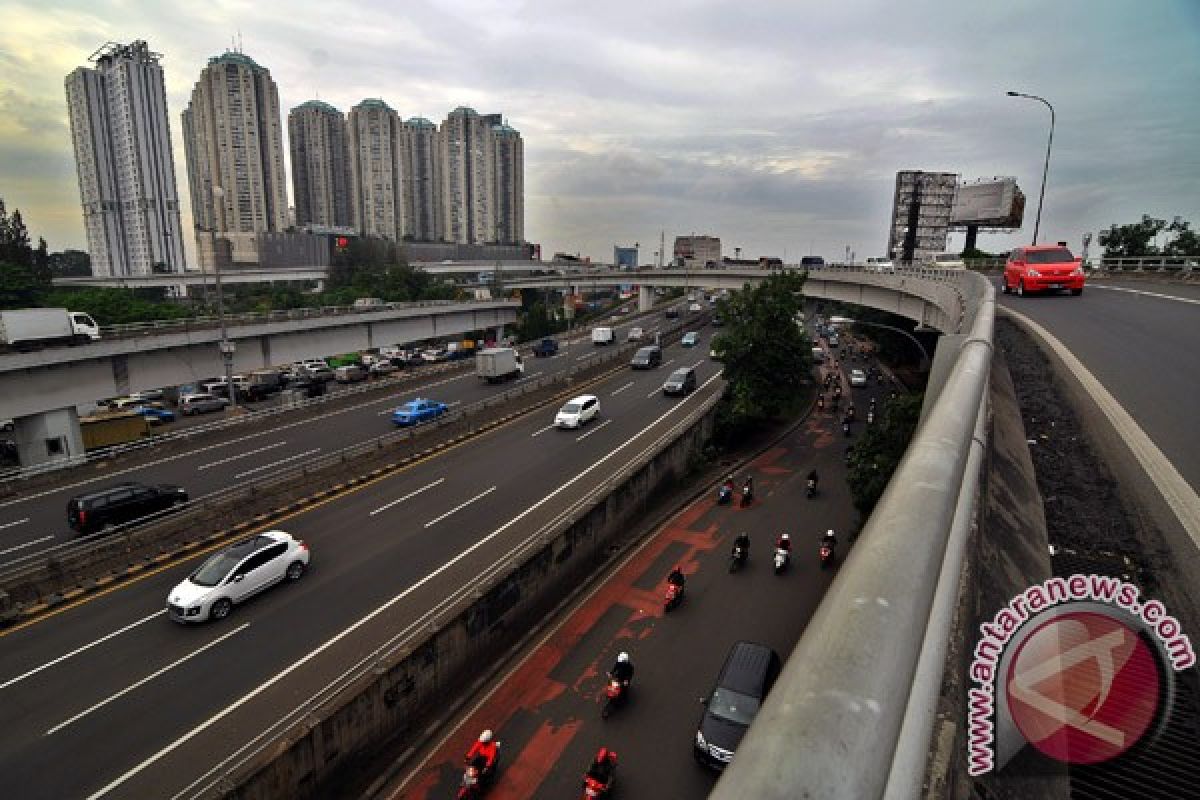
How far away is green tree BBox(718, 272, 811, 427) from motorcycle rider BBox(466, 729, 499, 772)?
21.8 metres

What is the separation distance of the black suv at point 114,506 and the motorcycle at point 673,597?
15.0 metres

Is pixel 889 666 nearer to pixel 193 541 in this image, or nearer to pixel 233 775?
pixel 233 775

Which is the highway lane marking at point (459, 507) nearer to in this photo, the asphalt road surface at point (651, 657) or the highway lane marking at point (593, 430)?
the asphalt road surface at point (651, 657)

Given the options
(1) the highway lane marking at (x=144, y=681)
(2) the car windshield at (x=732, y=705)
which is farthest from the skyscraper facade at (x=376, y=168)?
(2) the car windshield at (x=732, y=705)

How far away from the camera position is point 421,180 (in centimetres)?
12950

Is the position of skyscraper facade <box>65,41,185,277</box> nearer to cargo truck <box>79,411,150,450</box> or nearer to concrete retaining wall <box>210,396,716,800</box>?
cargo truck <box>79,411,150,450</box>

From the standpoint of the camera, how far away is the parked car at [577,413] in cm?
2822

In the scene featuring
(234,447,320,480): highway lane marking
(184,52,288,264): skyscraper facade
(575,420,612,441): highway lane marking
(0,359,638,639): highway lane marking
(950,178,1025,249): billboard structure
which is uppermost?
(184,52,288,264): skyscraper facade

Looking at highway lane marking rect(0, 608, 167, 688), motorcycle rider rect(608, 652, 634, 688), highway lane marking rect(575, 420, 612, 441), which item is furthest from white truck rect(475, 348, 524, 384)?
motorcycle rider rect(608, 652, 634, 688)

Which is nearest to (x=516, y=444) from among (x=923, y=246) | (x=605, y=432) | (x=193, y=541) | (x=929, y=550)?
(x=605, y=432)

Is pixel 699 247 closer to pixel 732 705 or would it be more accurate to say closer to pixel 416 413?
pixel 416 413

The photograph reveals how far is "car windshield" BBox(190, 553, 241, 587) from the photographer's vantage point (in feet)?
44.6

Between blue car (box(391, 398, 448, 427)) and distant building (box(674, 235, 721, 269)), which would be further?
distant building (box(674, 235, 721, 269))

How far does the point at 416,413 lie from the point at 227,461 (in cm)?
808
